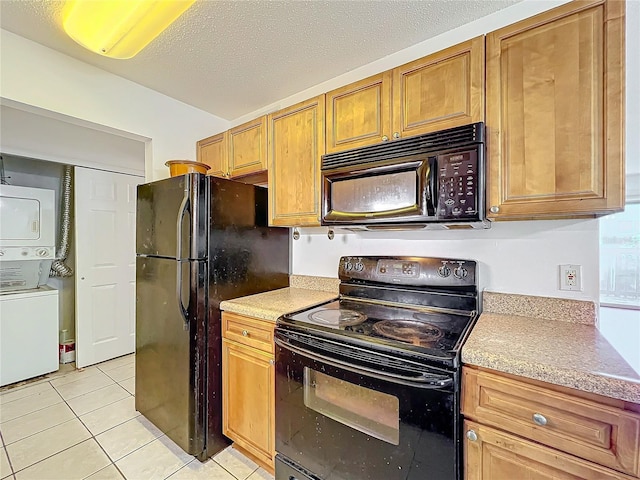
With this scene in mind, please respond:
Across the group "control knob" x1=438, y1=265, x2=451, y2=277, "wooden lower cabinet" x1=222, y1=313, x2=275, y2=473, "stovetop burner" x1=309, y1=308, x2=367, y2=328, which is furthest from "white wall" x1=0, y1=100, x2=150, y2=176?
"control knob" x1=438, y1=265, x2=451, y2=277

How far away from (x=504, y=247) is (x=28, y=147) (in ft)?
Answer: 13.3

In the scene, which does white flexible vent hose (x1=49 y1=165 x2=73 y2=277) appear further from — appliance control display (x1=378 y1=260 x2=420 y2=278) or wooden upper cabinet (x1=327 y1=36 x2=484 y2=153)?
appliance control display (x1=378 y1=260 x2=420 y2=278)

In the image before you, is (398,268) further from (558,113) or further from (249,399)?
(249,399)

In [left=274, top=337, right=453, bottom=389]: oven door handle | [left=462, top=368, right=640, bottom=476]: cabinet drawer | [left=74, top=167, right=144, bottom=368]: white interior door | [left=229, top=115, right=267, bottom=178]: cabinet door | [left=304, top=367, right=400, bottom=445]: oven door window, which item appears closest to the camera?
[left=462, top=368, right=640, bottom=476]: cabinet drawer

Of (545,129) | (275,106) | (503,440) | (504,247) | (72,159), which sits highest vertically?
(275,106)

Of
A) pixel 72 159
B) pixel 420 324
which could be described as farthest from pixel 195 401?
pixel 72 159

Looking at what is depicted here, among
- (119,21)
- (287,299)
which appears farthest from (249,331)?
(119,21)

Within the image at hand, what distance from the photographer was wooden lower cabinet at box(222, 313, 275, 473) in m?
1.55

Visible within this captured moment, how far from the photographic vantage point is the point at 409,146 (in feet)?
4.63

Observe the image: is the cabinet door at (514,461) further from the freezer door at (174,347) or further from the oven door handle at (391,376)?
the freezer door at (174,347)

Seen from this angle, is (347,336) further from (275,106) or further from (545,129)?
(275,106)

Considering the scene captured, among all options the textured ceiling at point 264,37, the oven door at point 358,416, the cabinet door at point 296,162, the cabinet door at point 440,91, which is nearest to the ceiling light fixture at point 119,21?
the textured ceiling at point 264,37

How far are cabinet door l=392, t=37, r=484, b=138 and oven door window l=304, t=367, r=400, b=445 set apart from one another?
3.92 ft

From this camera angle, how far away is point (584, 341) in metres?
1.08
